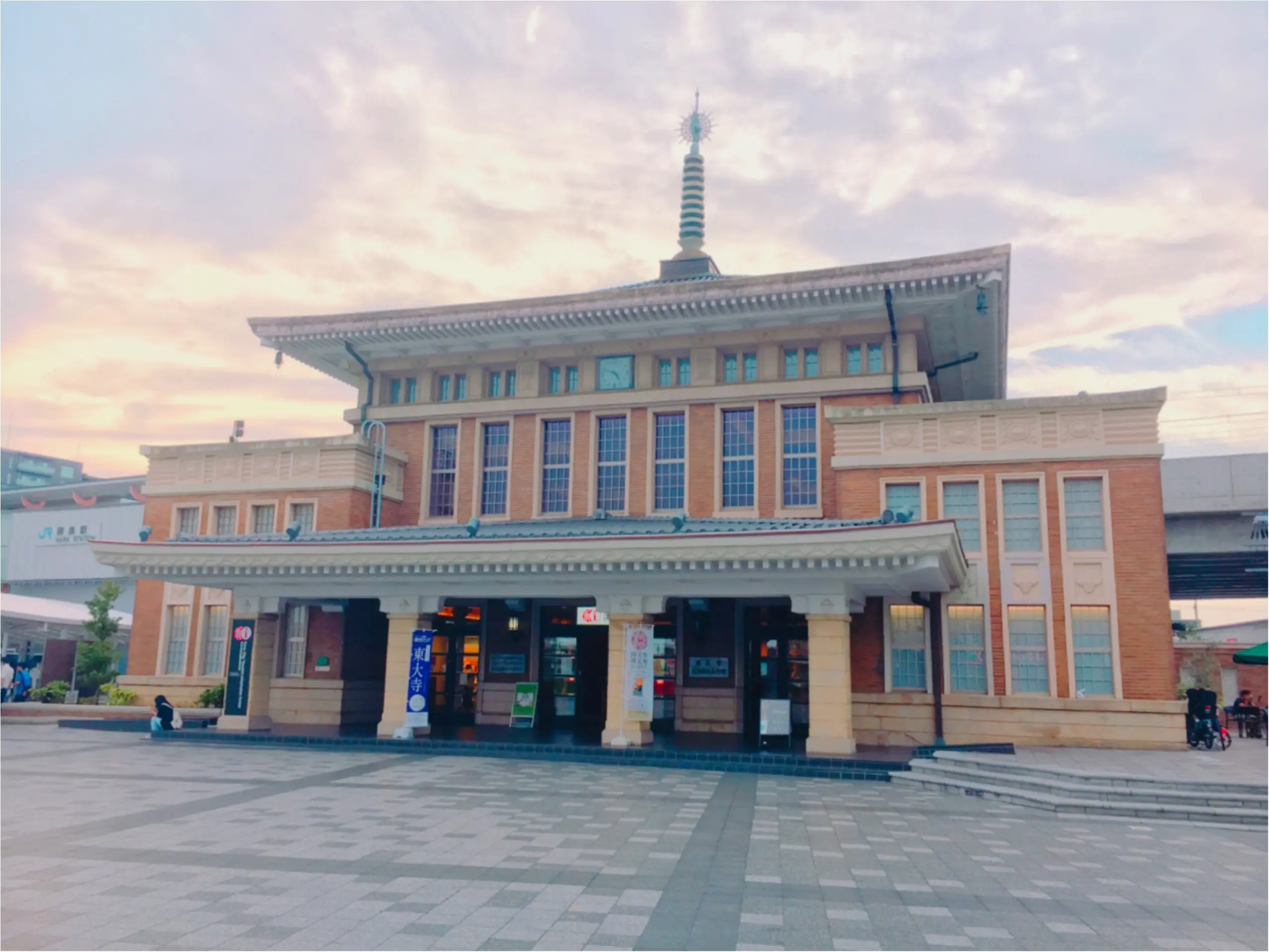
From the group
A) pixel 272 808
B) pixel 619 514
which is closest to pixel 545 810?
pixel 272 808

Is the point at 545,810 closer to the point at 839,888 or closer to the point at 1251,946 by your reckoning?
the point at 839,888

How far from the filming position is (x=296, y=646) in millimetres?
23891

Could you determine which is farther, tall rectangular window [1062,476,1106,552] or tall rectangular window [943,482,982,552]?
tall rectangular window [943,482,982,552]

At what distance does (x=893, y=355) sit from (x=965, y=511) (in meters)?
4.54

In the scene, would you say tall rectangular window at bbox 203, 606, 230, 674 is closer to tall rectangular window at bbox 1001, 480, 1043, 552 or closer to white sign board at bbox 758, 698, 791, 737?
white sign board at bbox 758, 698, 791, 737

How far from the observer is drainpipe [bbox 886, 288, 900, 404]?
21578 millimetres

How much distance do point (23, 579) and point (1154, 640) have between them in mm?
61088

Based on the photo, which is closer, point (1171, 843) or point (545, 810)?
point (1171, 843)

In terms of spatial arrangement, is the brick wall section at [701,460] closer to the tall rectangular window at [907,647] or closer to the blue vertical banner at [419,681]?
the tall rectangular window at [907,647]

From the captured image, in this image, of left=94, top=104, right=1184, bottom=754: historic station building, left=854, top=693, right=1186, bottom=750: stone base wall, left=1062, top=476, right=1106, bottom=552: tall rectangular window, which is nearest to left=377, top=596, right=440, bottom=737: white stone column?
left=94, top=104, right=1184, bottom=754: historic station building

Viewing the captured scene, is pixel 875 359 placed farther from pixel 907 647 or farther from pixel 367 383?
pixel 367 383

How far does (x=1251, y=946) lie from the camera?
23.0ft

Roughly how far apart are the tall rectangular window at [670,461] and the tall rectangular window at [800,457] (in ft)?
8.46

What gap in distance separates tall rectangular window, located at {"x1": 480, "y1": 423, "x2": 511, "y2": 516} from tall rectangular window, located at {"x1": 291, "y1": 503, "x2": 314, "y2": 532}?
453 cm
